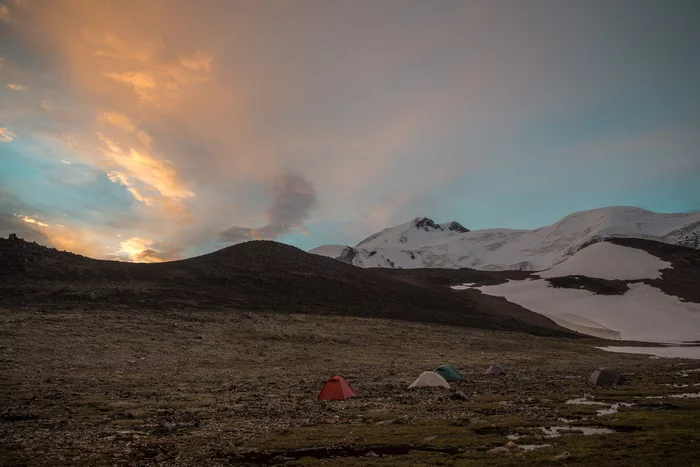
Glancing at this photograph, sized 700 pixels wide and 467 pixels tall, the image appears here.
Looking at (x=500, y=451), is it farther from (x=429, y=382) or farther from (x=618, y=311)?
(x=618, y=311)

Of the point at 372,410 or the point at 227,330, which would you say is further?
the point at 227,330

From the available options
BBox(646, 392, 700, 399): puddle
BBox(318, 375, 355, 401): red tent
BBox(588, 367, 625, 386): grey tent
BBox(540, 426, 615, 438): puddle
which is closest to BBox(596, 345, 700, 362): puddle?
BBox(588, 367, 625, 386): grey tent

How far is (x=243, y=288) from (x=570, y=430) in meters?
75.7

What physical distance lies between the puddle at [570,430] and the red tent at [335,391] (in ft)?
39.2

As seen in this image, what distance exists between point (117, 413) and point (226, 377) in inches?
542

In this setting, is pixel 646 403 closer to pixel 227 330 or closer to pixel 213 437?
pixel 213 437

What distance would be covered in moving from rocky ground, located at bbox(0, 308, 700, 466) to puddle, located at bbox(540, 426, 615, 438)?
12cm

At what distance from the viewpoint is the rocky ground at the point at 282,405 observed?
1438 centimetres

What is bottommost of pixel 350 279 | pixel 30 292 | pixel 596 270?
pixel 30 292

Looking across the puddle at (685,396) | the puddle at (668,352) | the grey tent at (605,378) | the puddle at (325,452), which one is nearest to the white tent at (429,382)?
the grey tent at (605,378)

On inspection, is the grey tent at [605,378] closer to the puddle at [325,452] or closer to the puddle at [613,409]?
the puddle at [613,409]

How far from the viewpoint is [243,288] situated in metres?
86.7

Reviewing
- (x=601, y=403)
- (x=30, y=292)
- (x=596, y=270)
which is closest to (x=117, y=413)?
(x=601, y=403)

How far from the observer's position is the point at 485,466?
41.7 ft
